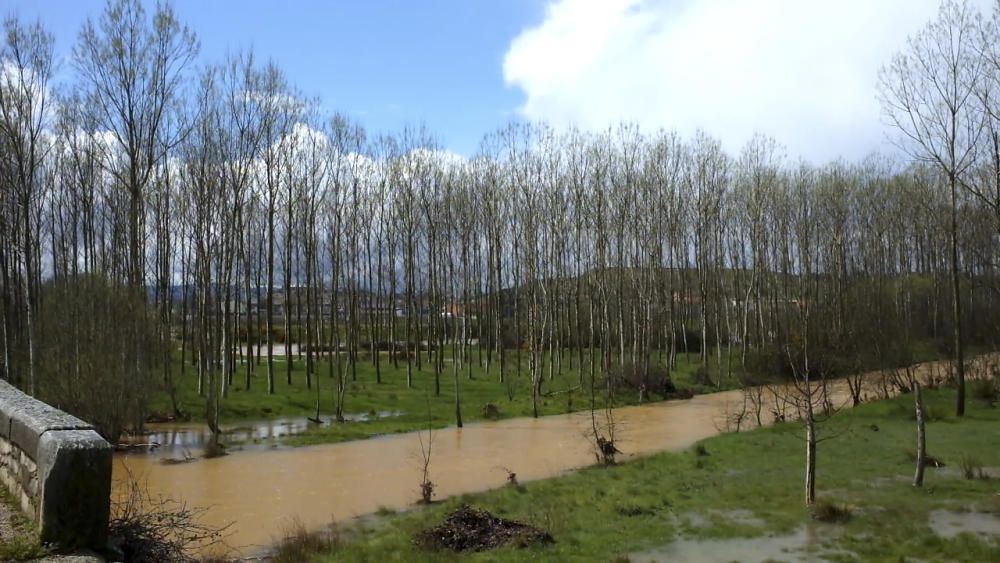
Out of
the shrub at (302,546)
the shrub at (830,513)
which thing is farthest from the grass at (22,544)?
the shrub at (830,513)

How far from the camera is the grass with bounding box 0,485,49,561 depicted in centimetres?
591

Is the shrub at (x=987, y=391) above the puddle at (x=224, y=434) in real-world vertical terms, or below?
above

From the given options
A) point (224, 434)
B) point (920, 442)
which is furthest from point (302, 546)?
point (224, 434)

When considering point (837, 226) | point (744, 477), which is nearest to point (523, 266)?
point (837, 226)

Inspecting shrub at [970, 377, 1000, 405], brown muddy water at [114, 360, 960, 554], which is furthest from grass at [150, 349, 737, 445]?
shrub at [970, 377, 1000, 405]

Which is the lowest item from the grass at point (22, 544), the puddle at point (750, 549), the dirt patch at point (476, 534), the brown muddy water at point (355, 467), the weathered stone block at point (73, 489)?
the brown muddy water at point (355, 467)

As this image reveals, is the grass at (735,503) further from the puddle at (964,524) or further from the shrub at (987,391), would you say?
the shrub at (987,391)

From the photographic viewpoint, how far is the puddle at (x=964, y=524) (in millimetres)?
10641

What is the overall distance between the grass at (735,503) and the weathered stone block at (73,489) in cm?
482

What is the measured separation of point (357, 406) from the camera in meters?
31.6

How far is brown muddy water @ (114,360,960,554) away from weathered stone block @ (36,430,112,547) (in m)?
5.90

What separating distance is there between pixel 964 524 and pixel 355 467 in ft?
46.4

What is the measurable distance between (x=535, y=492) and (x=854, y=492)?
20.4 feet

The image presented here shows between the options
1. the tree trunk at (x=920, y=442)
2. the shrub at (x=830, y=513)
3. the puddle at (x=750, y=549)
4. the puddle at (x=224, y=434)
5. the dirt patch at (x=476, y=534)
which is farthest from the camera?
the puddle at (x=224, y=434)
